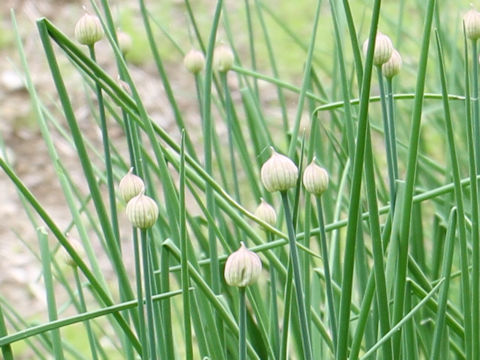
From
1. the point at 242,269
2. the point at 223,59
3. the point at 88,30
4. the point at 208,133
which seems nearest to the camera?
the point at 242,269

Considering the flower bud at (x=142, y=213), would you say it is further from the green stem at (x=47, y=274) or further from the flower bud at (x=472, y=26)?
the flower bud at (x=472, y=26)

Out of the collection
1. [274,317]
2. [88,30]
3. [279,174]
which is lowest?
[274,317]

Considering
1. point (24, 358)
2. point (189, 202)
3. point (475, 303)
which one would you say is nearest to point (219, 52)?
point (475, 303)

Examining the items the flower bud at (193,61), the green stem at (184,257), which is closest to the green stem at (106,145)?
the green stem at (184,257)

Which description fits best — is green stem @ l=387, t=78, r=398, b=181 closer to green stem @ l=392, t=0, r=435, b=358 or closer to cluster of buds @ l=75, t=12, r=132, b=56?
green stem @ l=392, t=0, r=435, b=358

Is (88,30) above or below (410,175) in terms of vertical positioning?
above

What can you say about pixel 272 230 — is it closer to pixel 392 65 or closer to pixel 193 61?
pixel 392 65

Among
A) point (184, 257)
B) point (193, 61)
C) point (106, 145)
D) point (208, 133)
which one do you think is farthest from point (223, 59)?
point (184, 257)

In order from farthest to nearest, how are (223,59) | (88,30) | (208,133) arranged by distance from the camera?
(223,59)
(208,133)
(88,30)

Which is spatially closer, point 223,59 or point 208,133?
point 208,133

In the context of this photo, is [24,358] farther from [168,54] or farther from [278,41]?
[278,41]

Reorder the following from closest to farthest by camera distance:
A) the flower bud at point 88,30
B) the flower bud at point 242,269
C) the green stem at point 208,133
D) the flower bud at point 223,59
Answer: the flower bud at point 242,269 < the flower bud at point 88,30 < the green stem at point 208,133 < the flower bud at point 223,59
